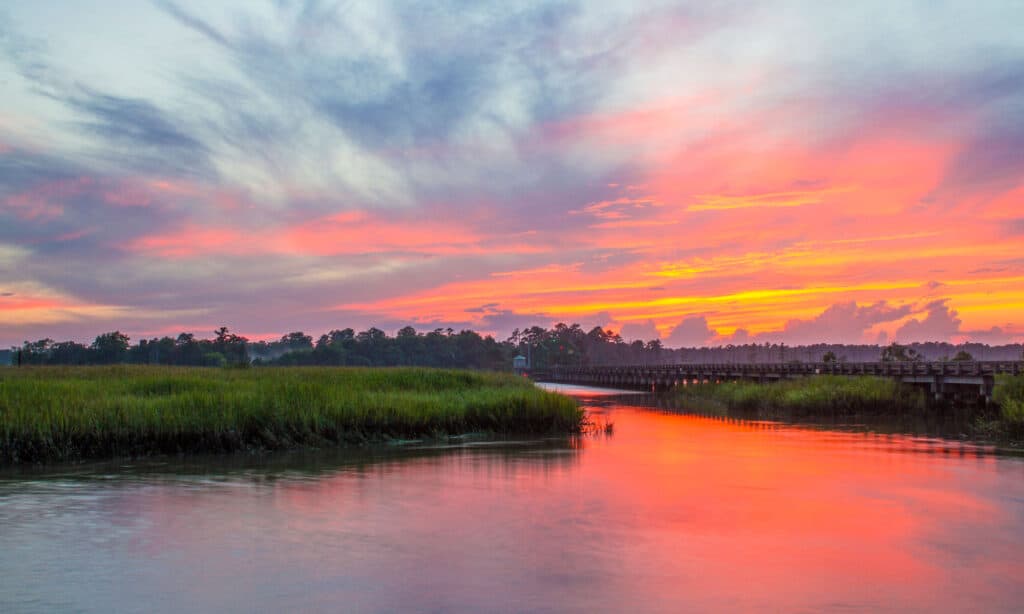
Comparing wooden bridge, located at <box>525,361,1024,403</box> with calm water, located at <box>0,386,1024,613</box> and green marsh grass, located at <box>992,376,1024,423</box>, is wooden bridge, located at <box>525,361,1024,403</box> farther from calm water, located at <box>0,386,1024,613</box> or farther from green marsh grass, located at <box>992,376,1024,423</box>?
calm water, located at <box>0,386,1024,613</box>

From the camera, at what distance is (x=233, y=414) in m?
28.0

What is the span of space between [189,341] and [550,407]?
137574 mm

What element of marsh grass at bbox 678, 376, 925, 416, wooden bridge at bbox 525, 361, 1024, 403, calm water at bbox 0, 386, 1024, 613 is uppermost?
wooden bridge at bbox 525, 361, 1024, 403

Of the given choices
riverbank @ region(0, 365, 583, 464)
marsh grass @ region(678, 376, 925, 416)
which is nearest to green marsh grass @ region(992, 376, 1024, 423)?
marsh grass @ region(678, 376, 925, 416)

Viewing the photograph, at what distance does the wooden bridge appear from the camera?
1943 inches

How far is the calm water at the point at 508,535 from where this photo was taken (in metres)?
13.3

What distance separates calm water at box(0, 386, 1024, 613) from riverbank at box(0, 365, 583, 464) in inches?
67.1

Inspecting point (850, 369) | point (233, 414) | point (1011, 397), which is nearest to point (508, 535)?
point (233, 414)

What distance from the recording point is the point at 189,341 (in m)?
160

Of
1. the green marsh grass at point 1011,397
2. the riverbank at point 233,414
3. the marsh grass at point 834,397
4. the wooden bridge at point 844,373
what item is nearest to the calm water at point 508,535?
the riverbank at point 233,414

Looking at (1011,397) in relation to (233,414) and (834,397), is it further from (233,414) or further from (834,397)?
(233,414)

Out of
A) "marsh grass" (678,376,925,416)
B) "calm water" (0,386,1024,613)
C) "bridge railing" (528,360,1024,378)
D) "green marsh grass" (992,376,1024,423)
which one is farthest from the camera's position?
"marsh grass" (678,376,925,416)

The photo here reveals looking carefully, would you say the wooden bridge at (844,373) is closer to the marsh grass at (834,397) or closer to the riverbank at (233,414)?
the marsh grass at (834,397)

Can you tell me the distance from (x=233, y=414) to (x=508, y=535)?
13892 mm
